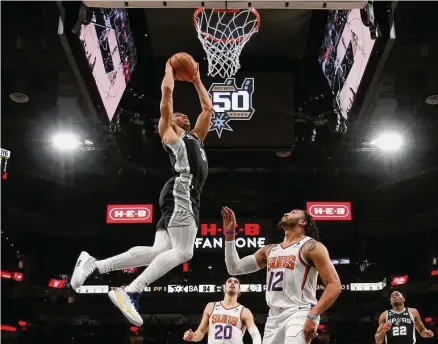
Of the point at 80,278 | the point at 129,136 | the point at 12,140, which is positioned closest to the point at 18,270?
the point at 12,140

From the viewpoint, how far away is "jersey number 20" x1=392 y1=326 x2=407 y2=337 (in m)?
10.7

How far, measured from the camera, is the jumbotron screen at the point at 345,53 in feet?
28.9

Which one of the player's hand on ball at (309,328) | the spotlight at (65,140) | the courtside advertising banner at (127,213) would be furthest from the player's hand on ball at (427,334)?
the spotlight at (65,140)

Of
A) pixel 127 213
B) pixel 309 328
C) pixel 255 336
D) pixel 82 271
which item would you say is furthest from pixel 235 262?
pixel 127 213

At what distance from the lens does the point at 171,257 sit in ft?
16.3

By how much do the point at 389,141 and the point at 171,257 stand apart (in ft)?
33.4

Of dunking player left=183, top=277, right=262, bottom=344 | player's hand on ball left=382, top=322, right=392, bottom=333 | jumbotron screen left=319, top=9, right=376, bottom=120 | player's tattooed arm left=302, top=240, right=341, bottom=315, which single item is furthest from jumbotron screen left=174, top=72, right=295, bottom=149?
player's tattooed arm left=302, top=240, right=341, bottom=315

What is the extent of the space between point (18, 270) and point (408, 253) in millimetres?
12408

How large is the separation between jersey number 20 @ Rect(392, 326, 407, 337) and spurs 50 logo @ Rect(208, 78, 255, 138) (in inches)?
175

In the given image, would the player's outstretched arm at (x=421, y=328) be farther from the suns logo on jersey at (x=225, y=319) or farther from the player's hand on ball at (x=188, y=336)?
the player's hand on ball at (x=188, y=336)

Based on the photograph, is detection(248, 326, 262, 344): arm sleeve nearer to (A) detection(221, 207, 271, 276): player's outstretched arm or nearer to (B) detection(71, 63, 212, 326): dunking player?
(A) detection(221, 207, 271, 276): player's outstretched arm

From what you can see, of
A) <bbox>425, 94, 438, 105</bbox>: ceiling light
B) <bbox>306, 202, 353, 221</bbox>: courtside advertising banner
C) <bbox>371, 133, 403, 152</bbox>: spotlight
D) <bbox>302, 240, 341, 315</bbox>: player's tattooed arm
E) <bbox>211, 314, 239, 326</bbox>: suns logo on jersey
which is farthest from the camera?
<bbox>306, 202, 353, 221</bbox>: courtside advertising banner

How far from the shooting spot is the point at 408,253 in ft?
65.5

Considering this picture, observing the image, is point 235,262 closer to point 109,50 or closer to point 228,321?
point 228,321
